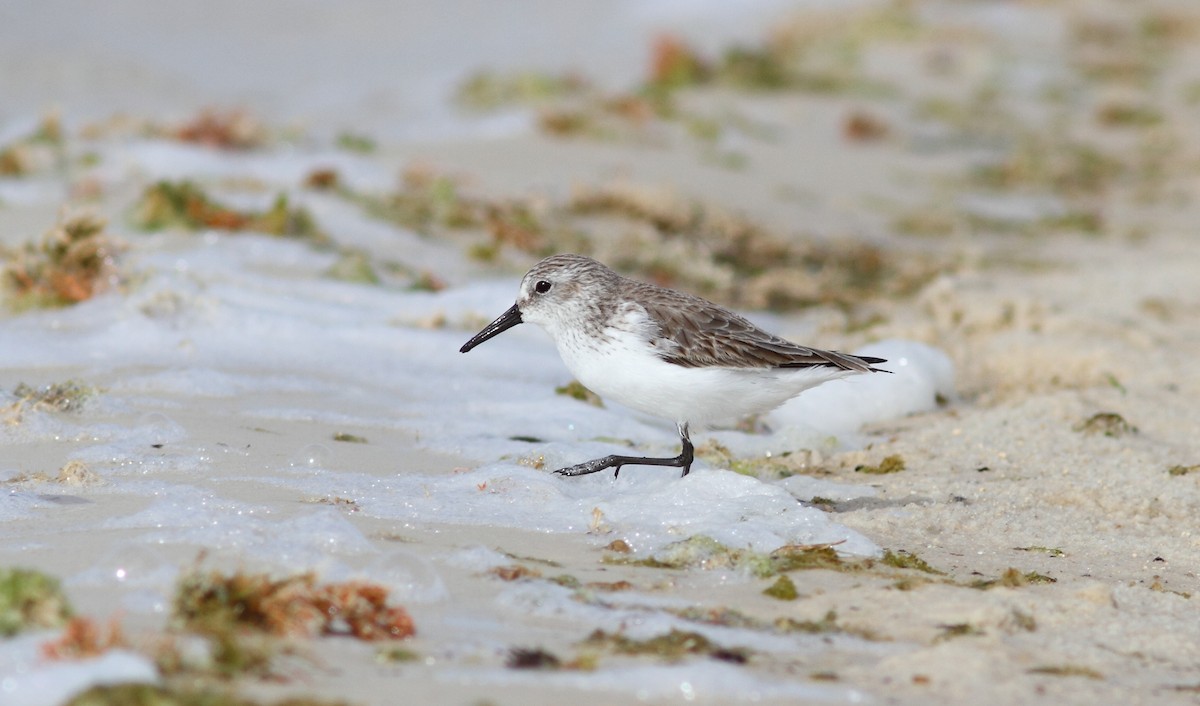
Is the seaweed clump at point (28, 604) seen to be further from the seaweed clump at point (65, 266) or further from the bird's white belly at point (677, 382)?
the seaweed clump at point (65, 266)

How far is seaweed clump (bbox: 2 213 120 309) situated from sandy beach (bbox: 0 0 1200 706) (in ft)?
0.08

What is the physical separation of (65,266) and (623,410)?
3.45 metres

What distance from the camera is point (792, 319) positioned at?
9.63 meters

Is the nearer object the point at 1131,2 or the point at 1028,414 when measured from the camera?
the point at 1028,414

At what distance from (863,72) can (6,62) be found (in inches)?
502

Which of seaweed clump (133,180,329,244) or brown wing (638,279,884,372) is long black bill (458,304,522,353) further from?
seaweed clump (133,180,329,244)

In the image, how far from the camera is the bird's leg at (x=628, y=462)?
220 inches

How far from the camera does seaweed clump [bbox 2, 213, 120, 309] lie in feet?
25.0

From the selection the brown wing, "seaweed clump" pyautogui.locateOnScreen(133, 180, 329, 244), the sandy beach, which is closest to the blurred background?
the sandy beach

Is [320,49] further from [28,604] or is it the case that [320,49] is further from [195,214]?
[28,604]

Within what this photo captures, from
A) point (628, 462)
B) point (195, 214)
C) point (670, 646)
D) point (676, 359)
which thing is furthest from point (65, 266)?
point (670, 646)

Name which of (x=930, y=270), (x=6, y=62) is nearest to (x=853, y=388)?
(x=930, y=270)

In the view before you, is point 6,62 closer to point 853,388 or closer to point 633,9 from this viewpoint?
point 633,9

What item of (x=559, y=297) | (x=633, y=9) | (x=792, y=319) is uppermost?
(x=633, y=9)
